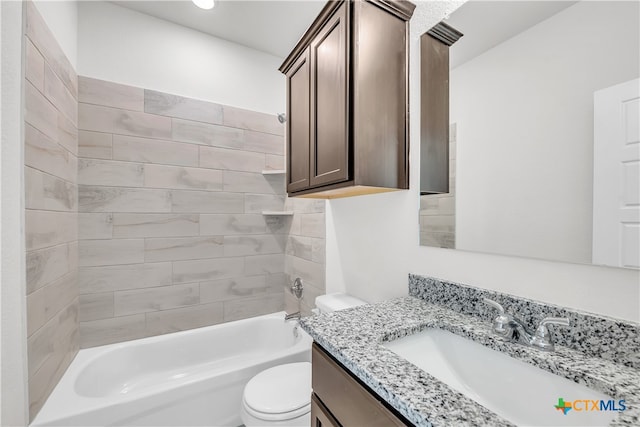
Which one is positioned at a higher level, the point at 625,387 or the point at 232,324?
the point at 625,387

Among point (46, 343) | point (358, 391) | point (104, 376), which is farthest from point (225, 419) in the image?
point (358, 391)

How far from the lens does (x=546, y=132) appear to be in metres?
0.79

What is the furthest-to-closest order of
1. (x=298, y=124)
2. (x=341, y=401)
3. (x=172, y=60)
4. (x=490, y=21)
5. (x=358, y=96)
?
(x=172, y=60) < (x=298, y=124) < (x=358, y=96) < (x=490, y=21) < (x=341, y=401)

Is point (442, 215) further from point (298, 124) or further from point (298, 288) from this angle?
point (298, 288)

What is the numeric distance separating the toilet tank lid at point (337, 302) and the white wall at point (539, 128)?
2.34ft

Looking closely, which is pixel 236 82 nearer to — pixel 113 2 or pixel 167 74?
pixel 167 74

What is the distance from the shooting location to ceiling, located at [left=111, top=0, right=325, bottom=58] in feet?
6.06

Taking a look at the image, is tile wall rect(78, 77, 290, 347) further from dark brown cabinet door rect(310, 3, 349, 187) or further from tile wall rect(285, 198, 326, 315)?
dark brown cabinet door rect(310, 3, 349, 187)

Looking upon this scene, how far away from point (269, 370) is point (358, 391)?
1.00 meters

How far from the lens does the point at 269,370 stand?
1.47m

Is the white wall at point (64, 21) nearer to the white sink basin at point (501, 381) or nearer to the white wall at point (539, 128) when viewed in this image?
the white wall at point (539, 128)

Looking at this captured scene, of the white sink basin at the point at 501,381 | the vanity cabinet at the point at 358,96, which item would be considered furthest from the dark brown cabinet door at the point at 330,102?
the white sink basin at the point at 501,381

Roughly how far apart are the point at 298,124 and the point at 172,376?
1973mm

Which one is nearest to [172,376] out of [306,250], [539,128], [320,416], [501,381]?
[306,250]
